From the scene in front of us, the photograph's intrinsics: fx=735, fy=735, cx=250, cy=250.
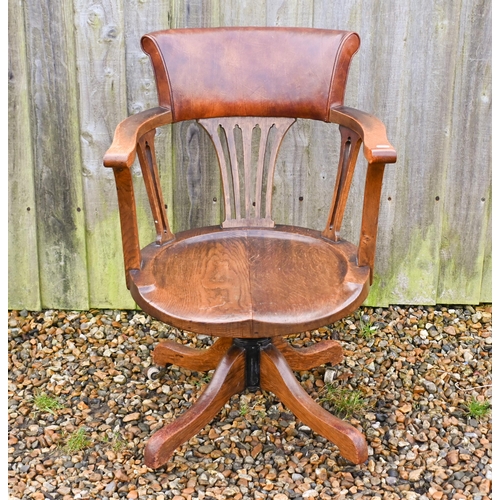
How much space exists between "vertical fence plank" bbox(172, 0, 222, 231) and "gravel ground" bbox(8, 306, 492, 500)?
0.46 meters

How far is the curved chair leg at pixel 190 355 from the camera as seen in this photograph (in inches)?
96.3

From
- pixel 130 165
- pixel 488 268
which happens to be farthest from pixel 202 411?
pixel 488 268

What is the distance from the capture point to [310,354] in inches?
99.0

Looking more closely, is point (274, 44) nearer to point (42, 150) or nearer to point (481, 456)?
point (42, 150)

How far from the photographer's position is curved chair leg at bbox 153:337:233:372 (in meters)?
2.45

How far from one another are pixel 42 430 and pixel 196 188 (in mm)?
1016

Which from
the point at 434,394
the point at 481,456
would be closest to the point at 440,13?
the point at 434,394

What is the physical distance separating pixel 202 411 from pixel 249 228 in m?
0.59

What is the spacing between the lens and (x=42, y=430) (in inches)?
90.7

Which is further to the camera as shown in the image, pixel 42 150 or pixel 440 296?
pixel 440 296

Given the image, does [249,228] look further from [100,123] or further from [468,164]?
[468,164]

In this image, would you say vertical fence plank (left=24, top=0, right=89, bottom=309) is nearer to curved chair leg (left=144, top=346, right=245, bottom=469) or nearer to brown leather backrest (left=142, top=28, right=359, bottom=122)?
brown leather backrest (left=142, top=28, right=359, bottom=122)

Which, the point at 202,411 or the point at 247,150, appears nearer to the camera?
the point at 202,411

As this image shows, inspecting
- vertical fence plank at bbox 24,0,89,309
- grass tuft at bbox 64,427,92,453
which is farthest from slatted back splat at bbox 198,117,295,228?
grass tuft at bbox 64,427,92,453
